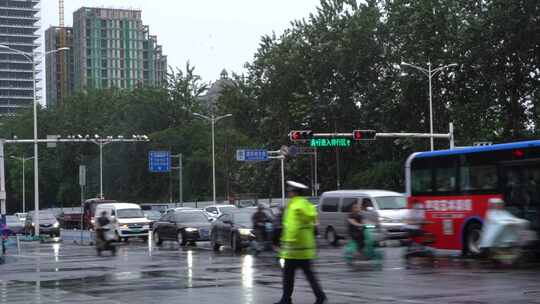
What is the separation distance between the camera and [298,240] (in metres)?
13.4

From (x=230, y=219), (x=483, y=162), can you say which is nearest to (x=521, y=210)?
(x=483, y=162)

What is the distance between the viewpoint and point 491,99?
63656 millimetres

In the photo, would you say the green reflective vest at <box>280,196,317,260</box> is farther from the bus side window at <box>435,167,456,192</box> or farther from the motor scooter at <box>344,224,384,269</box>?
the bus side window at <box>435,167,456,192</box>

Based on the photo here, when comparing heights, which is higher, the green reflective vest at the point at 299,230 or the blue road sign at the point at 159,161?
the blue road sign at the point at 159,161

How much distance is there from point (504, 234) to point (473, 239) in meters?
3.18

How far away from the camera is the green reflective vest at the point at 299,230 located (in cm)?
1336

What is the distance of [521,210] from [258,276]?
6.49 m

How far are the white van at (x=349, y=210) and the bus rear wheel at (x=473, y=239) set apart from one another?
7381mm

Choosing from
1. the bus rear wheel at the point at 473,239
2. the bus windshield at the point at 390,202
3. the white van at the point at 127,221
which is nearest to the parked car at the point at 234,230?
the bus windshield at the point at 390,202

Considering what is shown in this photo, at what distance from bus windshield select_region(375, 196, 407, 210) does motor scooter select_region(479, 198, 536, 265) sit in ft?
40.2

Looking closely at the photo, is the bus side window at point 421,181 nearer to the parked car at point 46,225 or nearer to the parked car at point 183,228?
the parked car at point 183,228

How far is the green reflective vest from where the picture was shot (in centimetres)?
1336

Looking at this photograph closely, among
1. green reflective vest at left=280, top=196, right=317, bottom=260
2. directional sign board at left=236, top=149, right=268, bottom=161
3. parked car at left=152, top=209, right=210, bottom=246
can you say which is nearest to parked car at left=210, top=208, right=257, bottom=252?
parked car at left=152, top=209, right=210, bottom=246

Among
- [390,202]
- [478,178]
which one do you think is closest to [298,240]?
[478,178]
